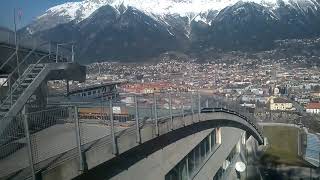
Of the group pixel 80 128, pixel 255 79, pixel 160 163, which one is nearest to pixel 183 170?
pixel 160 163

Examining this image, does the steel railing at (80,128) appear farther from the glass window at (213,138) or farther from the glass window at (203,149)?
the glass window at (213,138)

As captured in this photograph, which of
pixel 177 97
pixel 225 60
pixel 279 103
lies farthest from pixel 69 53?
pixel 225 60

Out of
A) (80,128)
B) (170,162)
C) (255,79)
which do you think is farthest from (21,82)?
(255,79)

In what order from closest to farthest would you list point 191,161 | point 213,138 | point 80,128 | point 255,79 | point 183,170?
point 80,128, point 183,170, point 191,161, point 213,138, point 255,79

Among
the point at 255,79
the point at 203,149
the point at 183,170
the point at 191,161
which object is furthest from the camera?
the point at 255,79

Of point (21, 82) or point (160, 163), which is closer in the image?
point (160, 163)

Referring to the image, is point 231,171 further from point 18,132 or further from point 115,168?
point 18,132

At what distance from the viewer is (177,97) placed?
15117mm

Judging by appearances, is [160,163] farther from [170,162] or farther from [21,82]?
[21,82]

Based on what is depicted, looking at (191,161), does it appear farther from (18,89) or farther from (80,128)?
(80,128)

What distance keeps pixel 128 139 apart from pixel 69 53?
10502mm

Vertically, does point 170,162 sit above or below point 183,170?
above

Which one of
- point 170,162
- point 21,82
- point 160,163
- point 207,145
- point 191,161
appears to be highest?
point 21,82

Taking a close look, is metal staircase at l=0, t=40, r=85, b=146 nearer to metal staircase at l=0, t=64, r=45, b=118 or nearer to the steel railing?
metal staircase at l=0, t=64, r=45, b=118
